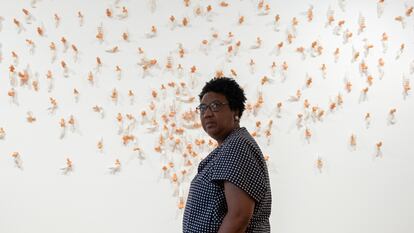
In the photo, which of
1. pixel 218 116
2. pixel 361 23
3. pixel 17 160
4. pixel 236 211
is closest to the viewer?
pixel 236 211

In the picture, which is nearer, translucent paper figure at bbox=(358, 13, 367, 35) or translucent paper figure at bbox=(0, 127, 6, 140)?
translucent paper figure at bbox=(0, 127, 6, 140)

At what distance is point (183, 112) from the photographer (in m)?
2.94

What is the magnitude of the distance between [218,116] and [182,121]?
1266mm

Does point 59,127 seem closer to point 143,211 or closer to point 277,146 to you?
point 143,211

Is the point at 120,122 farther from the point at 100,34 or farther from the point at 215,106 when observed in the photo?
the point at 215,106

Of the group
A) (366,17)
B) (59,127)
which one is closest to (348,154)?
(366,17)

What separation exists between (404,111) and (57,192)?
2.13 meters

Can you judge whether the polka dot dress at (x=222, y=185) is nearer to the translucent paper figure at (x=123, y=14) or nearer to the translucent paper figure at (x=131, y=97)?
the translucent paper figure at (x=131, y=97)

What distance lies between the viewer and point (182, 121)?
294 cm

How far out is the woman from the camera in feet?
4.82

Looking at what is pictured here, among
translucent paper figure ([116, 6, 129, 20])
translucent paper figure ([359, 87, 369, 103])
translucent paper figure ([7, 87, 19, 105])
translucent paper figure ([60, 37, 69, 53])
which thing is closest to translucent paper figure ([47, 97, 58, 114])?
translucent paper figure ([7, 87, 19, 105])

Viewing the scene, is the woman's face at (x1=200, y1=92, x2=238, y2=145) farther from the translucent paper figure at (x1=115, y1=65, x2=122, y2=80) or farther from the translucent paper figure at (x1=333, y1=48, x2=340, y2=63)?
the translucent paper figure at (x1=333, y1=48, x2=340, y2=63)

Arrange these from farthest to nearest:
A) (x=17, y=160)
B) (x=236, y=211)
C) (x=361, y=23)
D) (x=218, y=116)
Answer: (x=361, y=23), (x=17, y=160), (x=218, y=116), (x=236, y=211)

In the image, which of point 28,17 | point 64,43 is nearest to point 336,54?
point 64,43
